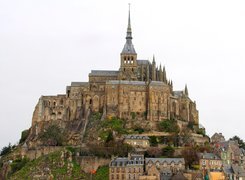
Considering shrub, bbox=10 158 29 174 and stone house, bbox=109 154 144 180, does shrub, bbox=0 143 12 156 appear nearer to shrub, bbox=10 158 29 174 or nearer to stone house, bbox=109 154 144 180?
shrub, bbox=10 158 29 174

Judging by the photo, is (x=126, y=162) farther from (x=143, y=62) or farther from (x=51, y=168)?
(x=143, y=62)

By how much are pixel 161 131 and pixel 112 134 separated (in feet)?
32.8

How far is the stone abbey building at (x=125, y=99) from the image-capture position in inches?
4107

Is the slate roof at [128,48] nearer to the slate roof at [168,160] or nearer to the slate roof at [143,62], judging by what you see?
the slate roof at [143,62]

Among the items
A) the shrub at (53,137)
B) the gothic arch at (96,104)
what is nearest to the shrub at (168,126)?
the gothic arch at (96,104)

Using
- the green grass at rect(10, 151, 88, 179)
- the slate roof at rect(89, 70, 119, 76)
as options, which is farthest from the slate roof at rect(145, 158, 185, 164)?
the slate roof at rect(89, 70, 119, 76)

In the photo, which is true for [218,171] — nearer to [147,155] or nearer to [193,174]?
[193,174]

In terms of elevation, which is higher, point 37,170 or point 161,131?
point 161,131

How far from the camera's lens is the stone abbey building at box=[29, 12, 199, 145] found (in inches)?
4107

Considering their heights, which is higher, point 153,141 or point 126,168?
point 153,141

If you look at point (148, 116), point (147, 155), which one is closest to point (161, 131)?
point (148, 116)

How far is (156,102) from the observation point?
104438mm

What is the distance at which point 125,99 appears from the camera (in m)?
104

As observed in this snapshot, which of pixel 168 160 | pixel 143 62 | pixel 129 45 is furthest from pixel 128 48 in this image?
pixel 168 160
